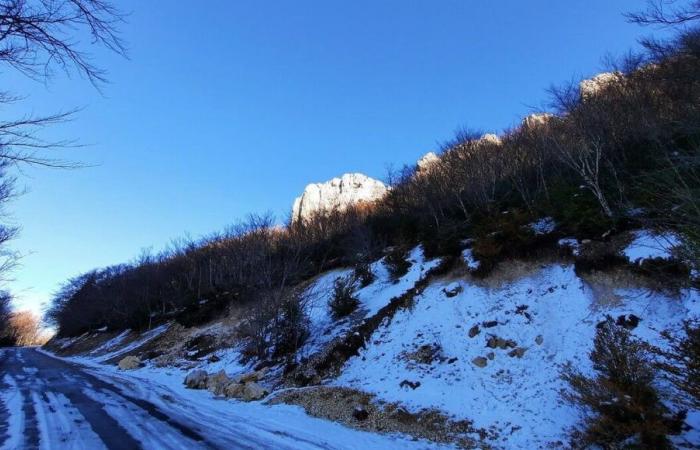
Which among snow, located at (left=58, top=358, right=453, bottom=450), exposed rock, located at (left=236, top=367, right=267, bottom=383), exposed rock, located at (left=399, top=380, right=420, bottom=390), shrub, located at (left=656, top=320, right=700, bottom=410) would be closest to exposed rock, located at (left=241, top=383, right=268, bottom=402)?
snow, located at (left=58, top=358, right=453, bottom=450)

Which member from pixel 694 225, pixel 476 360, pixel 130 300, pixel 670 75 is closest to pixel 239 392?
pixel 476 360

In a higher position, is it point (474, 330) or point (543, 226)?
point (543, 226)

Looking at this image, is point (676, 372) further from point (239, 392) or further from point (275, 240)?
point (275, 240)

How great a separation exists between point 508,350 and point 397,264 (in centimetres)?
971

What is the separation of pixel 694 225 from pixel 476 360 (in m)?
6.94

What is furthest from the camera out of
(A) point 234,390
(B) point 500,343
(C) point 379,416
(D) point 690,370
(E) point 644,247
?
(A) point 234,390

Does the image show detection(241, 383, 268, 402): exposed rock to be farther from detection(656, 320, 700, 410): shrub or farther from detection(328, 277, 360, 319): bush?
detection(656, 320, 700, 410): shrub

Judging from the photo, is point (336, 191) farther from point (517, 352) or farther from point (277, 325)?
point (517, 352)

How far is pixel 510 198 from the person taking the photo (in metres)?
22.9

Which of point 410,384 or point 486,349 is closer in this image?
point 410,384

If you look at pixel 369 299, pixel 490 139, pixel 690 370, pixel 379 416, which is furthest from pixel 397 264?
pixel 690 370

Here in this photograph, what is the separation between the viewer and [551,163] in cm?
2427

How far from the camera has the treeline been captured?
13.6 metres

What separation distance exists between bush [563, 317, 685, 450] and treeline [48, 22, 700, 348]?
2.40 metres
